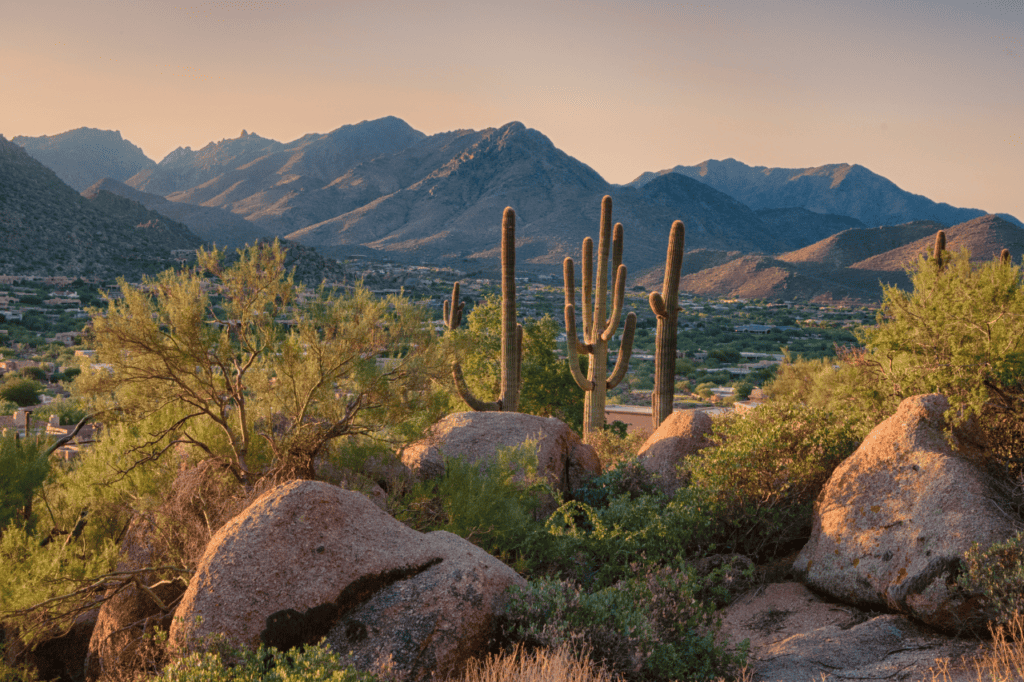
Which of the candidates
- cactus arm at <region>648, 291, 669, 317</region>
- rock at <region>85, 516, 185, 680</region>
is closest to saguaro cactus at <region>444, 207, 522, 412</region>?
cactus arm at <region>648, 291, 669, 317</region>

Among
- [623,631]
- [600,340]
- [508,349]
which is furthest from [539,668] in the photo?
[600,340]

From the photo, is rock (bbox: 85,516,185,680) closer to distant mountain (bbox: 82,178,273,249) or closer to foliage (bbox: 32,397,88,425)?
foliage (bbox: 32,397,88,425)

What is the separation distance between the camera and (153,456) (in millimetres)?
7656

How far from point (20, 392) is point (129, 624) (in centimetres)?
2935

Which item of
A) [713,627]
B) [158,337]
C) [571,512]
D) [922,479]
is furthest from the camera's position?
Answer: [571,512]

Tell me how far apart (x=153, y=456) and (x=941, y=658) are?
25.8 feet

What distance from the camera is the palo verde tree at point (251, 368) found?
7.60 meters

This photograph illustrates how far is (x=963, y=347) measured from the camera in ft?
26.6

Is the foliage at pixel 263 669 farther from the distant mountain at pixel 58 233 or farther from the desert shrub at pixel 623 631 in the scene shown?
the distant mountain at pixel 58 233

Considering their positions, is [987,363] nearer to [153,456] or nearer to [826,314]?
[153,456]

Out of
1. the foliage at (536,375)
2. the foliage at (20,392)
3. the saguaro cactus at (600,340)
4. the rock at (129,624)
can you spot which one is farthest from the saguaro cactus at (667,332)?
the foliage at (20,392)

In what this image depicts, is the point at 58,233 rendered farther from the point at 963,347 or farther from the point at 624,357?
the point at 963,347

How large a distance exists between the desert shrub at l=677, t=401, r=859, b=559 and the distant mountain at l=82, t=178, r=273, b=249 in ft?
433

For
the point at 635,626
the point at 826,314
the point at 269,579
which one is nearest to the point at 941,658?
the point at 635,626
